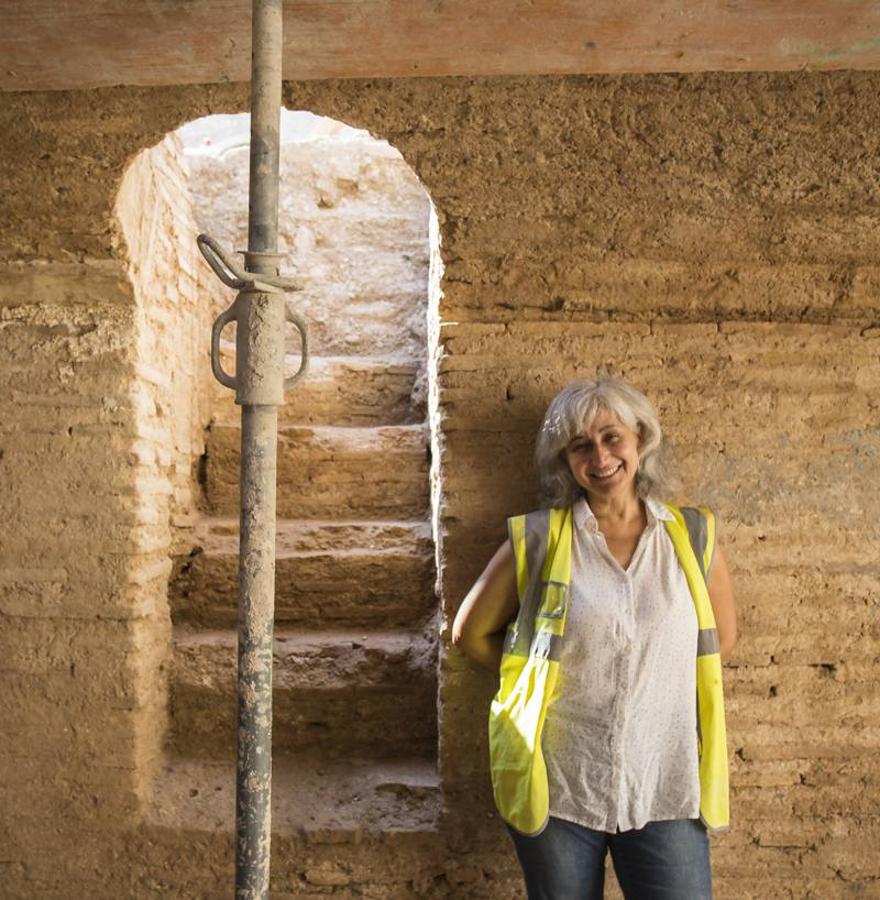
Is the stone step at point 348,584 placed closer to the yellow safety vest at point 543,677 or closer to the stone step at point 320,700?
the stone step at point 320,700

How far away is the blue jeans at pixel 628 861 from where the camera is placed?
2246 millimetres

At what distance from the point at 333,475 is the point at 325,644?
103 cm

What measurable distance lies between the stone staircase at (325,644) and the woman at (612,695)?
857 mm

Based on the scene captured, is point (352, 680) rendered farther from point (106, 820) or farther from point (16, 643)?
point (16, 643)

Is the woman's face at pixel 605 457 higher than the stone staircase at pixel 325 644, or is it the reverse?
the woman's face at pixel 605 457

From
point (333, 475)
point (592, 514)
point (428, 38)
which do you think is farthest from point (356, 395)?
point (592, 514)

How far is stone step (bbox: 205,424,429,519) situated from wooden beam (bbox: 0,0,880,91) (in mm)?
1938

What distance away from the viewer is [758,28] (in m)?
2.54

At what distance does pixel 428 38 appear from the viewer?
258cm

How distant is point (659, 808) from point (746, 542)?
38.2 inches

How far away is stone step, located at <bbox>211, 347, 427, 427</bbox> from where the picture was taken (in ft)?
15.8

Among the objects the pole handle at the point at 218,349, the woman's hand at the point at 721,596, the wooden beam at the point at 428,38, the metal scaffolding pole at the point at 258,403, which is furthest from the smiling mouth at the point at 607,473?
the wooden beam at the point at 428,38

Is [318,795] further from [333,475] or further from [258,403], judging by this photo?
[258,403]

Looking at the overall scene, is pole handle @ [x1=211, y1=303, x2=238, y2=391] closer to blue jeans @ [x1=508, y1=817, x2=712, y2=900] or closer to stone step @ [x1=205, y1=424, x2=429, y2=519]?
blue jeans @ [x1=508, y1=817, x2=712, y2=900]
